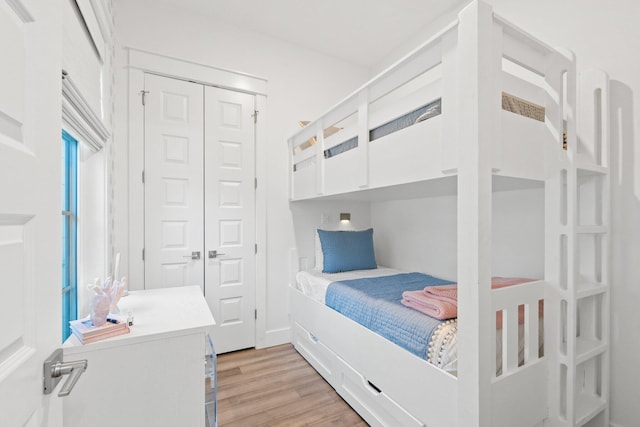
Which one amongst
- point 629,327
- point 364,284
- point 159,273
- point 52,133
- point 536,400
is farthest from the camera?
point 159,273

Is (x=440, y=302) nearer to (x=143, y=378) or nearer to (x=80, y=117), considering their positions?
(x=143, y=378)

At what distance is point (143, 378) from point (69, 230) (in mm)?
955

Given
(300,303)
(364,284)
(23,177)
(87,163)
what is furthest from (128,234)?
(23,177)

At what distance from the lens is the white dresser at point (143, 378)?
3.91 feet

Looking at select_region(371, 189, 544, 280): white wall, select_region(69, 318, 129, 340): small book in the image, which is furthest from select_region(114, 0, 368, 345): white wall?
select_region(69, 318, 129, 340): small book

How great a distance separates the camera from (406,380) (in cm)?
148

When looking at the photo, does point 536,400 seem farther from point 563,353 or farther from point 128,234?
point 128,234

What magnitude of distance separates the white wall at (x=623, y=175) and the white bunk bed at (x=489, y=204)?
0.10 m

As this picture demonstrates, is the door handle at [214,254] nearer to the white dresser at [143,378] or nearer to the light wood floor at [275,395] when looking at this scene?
the light wood floor at [275,395]

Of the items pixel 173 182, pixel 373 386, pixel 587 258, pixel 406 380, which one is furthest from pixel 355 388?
pixel 173 182

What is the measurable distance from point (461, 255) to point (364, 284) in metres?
1.15

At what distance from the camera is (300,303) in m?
2.72

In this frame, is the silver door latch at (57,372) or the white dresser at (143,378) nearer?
the silver door latch at (57,372)

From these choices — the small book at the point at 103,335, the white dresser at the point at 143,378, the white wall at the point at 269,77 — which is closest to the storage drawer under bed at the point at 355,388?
the white wall at the point at 269,77
